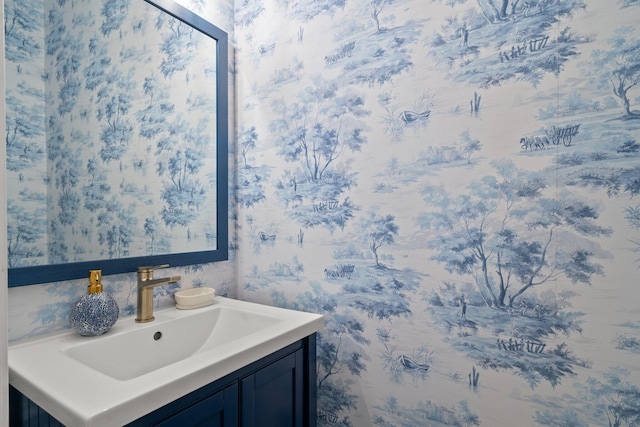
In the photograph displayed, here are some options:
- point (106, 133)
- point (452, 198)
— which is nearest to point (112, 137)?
point (106, 133)

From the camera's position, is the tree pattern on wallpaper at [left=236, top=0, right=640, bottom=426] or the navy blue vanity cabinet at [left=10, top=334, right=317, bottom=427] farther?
the tree pattern on wallpaper at [left=236, top=0, right=640, bottom=426]

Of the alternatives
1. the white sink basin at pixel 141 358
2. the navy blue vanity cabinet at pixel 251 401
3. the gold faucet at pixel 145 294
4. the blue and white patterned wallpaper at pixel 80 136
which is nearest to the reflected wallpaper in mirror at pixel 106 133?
the blue and white patterned wallpaper at pixel 80 136

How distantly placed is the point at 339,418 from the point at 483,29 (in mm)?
1408

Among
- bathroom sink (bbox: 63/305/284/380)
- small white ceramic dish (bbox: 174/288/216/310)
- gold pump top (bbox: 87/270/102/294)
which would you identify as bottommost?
bathroom sink (bbox: 63/305/284/380)

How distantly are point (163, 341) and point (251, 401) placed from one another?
395mm

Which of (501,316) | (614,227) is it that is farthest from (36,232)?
(614,227)

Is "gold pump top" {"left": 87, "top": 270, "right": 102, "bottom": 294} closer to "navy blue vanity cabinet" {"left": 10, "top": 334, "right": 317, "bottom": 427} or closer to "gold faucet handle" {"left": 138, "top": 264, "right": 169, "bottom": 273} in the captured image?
"gold faucet handle" {"left": 138, "top": 264, "right": 169, "bottom": 273}

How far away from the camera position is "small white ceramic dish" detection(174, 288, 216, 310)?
127 centimetres

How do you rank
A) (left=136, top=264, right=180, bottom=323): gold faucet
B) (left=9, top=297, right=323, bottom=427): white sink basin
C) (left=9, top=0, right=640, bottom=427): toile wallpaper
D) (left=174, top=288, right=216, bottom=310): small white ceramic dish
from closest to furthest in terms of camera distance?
(left=9, top=297, right=323, bottom=427): white sink basin, (left=9, top=0, right=640, bottom=427): toile wallpaper, (left=136, top=264, right=180, bottom=323): gold faucet, (left=174, top=288, right=216, bottom=310): small white ceramic dish

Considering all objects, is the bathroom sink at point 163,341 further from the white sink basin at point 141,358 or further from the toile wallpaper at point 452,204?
the toile wallpaper at point 452,204

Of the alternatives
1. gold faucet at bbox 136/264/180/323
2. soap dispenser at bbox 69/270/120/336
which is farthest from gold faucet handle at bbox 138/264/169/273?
soap dispenser at bbox 69/270/120/336

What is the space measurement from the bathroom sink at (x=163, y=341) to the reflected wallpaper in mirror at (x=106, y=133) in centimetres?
26

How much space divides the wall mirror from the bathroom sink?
8.6 inches

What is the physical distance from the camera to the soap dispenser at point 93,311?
96cm
